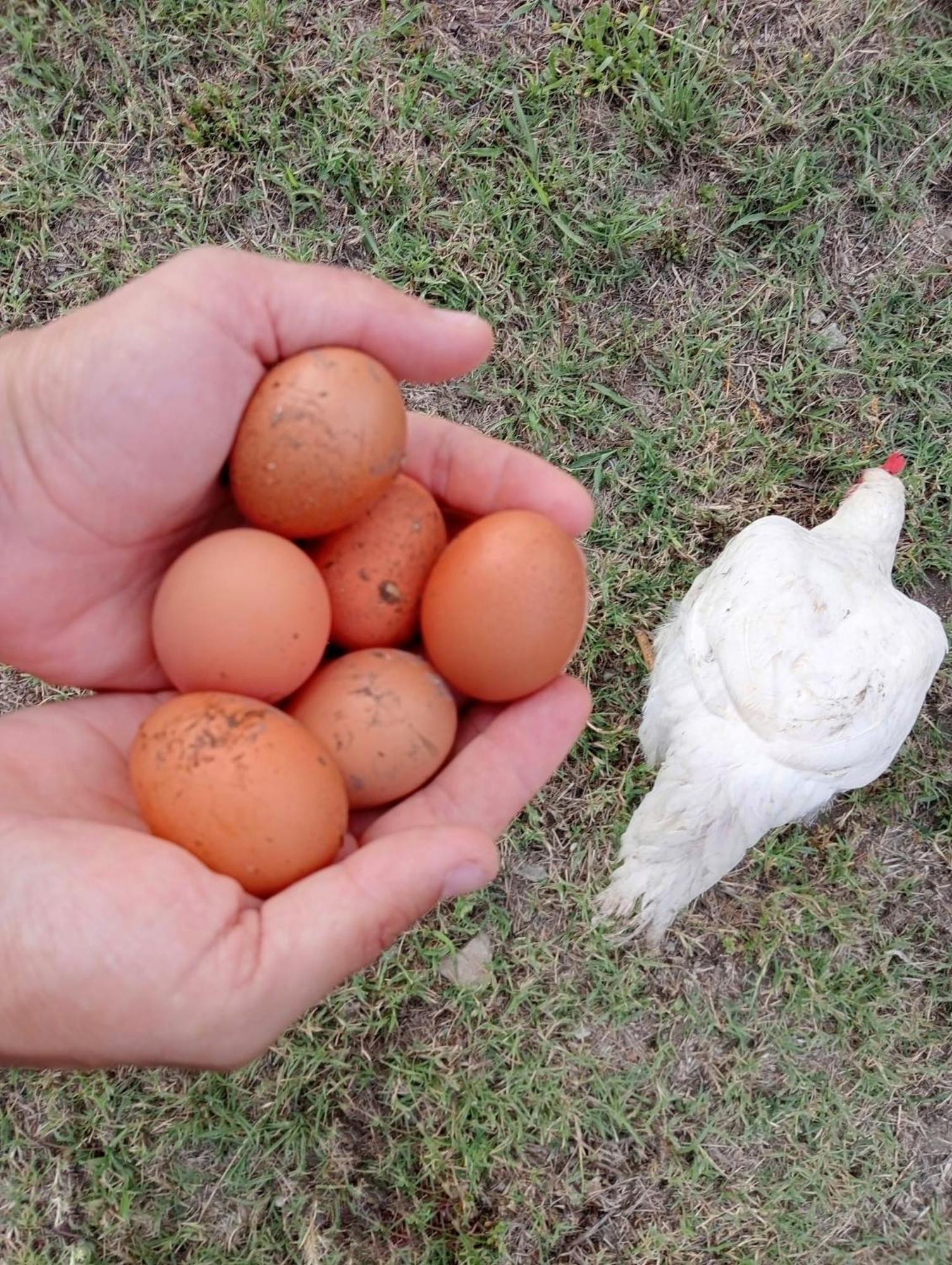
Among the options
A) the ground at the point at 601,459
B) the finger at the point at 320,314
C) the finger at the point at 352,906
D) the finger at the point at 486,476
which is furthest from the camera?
the ground at the point at 601,459

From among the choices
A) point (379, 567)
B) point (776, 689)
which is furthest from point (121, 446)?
point (776, 689)

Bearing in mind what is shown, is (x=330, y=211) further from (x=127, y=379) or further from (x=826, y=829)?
(x=826, y=829)

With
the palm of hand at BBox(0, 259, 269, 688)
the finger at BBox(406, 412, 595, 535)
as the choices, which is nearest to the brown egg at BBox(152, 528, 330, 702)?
the palm of hand at BBox(0, 259, 269, 688)

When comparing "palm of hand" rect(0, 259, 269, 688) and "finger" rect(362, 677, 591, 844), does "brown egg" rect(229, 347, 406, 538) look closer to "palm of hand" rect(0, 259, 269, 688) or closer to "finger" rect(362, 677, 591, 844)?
"palm of hand" rect(0, 259, 269, 688)

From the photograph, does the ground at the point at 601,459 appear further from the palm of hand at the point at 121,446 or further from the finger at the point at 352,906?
the finger at the point at 352,906

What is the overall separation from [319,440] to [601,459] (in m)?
1.29

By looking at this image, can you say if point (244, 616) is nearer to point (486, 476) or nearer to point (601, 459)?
point (486, 476)

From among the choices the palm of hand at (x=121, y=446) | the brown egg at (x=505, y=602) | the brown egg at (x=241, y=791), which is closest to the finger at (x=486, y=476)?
the brown egg at (x=505, y=602)

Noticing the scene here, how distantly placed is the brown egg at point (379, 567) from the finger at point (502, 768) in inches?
9.8

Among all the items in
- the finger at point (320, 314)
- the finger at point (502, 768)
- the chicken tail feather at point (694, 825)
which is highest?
the finger at point (320, 314)

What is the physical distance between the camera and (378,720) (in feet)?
5.29

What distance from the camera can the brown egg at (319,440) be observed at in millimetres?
1559

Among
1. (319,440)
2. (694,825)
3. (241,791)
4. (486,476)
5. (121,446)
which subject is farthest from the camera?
(694,825)

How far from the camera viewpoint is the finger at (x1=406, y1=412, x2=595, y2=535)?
6.03 feet
